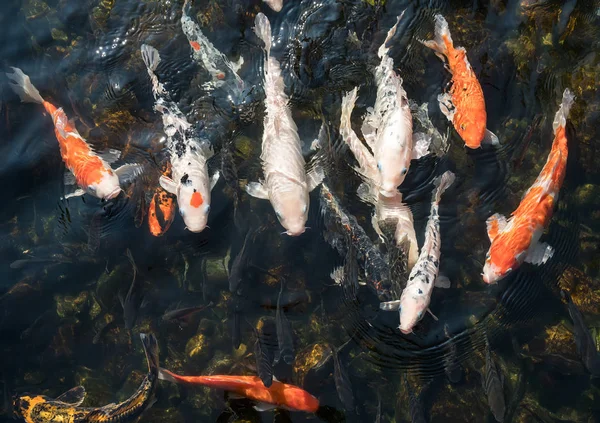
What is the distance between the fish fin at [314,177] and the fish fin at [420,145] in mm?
1171

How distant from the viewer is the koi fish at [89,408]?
6.54 metres

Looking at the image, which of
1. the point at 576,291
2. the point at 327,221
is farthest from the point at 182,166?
the point at 576,291

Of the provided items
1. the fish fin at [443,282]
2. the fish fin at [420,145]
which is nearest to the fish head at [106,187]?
the fish fin at [420,145]

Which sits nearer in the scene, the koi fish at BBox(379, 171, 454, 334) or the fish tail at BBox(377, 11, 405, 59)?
the koi fish at BBox(379, 171, 454, 334)

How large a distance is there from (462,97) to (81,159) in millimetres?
4936

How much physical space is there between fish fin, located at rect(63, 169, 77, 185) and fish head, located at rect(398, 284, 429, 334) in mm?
4581

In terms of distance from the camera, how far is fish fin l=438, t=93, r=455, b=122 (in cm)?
686

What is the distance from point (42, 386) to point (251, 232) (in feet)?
10.9

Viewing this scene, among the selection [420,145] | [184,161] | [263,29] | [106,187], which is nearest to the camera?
[420,145]

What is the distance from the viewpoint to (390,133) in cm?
625

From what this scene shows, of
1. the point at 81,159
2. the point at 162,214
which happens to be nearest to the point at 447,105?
the point at 162,214

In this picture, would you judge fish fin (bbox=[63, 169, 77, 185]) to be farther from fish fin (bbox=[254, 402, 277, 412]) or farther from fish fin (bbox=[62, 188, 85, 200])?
fish fin (bbox=[254, 402, 277, 412])

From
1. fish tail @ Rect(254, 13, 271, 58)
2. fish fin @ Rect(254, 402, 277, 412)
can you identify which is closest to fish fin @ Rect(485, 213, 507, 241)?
fish fin @ Rect(254, 402, 277, 412)

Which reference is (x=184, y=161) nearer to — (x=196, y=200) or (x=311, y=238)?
(x=196, y=200)
